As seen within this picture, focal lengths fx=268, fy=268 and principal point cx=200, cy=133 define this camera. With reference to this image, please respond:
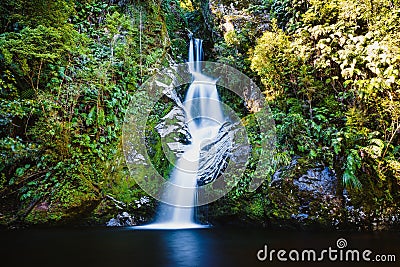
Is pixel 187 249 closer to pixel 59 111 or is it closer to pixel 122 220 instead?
pixel 122 220

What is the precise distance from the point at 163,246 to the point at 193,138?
14.2 ft

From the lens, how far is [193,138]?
27.2ft

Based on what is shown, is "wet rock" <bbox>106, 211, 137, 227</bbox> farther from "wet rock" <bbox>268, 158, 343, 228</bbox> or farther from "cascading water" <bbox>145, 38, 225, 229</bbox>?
"wet rock" <bbox>268, 158, 343, 228</bbox>

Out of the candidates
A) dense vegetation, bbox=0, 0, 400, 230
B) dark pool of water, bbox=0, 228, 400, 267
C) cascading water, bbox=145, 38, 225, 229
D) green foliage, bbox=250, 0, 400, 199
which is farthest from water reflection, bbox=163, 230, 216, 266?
green foliage, bbox=250, 0, 400, 199

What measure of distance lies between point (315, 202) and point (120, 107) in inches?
197

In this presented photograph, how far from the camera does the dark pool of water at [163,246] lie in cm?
347

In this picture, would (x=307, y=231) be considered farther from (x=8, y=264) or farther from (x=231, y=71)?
(x=231, y=71)

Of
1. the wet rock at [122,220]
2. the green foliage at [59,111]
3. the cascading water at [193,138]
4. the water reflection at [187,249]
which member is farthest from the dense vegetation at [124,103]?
the water reflection at [187,249]

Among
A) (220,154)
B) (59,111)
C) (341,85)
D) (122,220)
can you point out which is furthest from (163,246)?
(341,85)

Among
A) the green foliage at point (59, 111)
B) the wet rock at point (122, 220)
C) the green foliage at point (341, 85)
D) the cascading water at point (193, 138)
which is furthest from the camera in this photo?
the cascading water at point (193, 138)

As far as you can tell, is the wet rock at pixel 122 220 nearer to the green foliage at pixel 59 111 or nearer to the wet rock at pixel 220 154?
the green foliage at pixel 59 111

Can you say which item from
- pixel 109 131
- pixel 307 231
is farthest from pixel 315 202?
pixel 109 131

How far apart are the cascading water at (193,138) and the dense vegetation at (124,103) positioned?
0.65m

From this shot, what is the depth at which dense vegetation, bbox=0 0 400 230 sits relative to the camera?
17.4 feet
